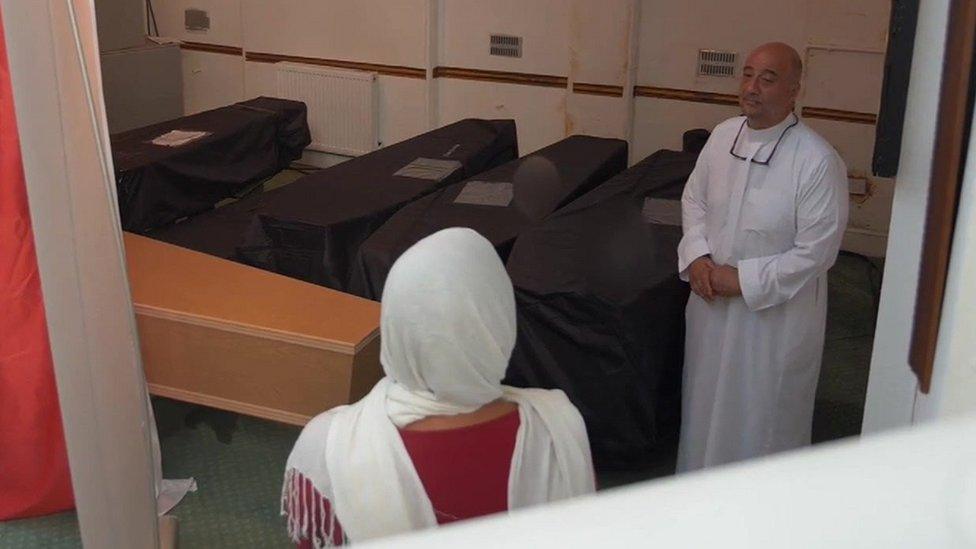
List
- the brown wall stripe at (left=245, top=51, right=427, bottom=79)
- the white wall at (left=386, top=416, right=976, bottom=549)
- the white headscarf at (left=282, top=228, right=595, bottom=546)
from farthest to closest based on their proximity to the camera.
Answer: the brown wall stripe at (left=245, top=51, right=427, bottom=79) → the white headscarf at (left=282, top=228, right=595, bottom=546) → the white wall at (left=386, top=416, right=976, bottom=549)

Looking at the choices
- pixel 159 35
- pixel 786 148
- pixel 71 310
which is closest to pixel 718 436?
pixel 786 148

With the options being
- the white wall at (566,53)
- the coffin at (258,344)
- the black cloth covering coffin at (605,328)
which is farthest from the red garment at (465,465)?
the white wall at (566,53)

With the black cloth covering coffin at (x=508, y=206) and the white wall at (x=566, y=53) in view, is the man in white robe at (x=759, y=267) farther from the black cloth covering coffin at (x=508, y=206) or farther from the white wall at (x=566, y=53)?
the white wall at (x=566, y=53)

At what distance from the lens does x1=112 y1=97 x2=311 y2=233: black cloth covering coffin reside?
4480 millimetres

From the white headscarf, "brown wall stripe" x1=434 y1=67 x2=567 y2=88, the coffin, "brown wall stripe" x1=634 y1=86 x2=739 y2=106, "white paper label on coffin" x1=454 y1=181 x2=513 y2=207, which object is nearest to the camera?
the white headscarf

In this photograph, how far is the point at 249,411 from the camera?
3.17 m

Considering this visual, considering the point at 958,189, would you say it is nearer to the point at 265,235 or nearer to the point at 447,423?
the point at 447,423

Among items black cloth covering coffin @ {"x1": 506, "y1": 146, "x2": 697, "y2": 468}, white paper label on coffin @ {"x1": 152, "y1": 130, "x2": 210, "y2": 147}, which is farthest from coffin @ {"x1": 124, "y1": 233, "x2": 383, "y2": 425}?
white paper label on coffin @ {"x1": 152, "y1": 130, "x2": 210, "y2": 147}

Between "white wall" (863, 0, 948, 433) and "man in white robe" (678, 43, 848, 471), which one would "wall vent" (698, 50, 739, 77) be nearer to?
"man in white robe" (678, 43, 848, 471)

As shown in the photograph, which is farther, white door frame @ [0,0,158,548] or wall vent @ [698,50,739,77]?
wall vent @ [698,50,739,77]

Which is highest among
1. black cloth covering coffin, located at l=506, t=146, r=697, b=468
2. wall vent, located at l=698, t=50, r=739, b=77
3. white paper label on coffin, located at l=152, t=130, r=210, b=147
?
wall vent, located at l=698, t=50, r=739, b=77

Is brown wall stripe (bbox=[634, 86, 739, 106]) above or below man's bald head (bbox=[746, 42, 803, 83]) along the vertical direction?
below

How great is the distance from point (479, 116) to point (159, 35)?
93.7 inches

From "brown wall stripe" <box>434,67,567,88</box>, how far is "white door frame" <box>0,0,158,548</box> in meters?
4.19
